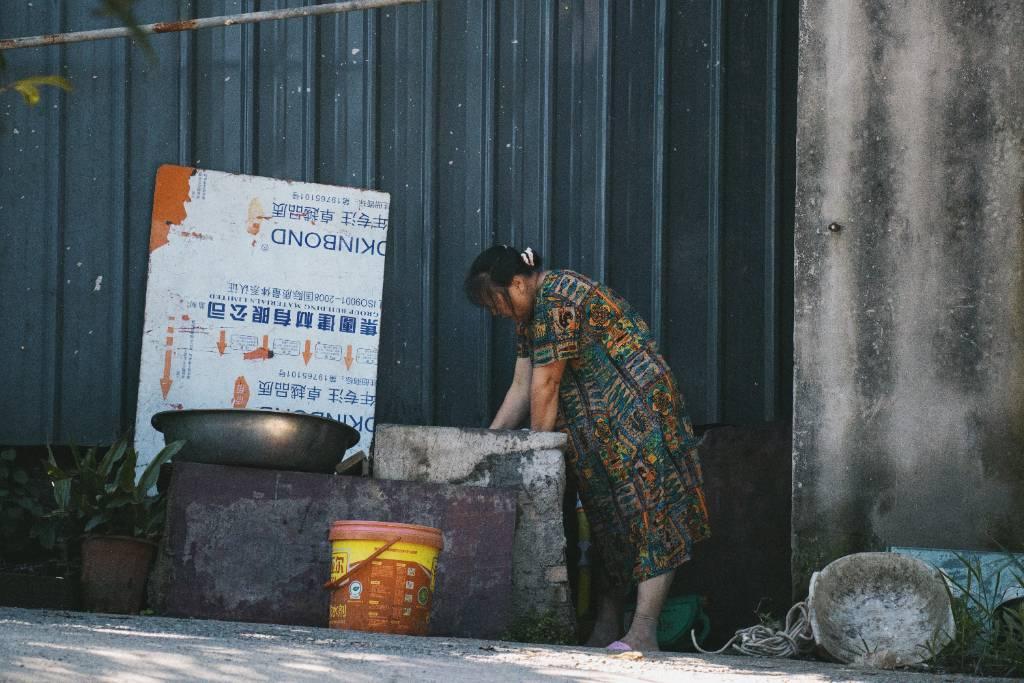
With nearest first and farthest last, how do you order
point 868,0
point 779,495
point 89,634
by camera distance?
point 89,634, point 868,0, point 779,495

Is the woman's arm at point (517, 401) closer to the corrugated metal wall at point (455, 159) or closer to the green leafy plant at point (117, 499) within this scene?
the corrugated metal wall at point (455, 159)

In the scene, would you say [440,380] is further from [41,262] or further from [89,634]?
[89,634]

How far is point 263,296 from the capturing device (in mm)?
6285

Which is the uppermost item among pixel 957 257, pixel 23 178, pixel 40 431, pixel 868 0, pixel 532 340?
pixel 868 0

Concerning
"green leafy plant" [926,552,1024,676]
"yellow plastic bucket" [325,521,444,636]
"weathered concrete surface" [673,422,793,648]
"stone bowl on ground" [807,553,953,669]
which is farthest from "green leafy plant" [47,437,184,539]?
"green leafy plant" [926,552,1024,676]

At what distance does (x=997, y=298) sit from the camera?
547 cm

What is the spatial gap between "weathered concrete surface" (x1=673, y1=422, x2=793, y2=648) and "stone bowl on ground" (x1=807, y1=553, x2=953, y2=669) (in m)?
1.13

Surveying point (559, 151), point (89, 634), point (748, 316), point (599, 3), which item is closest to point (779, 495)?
point (748, 316)

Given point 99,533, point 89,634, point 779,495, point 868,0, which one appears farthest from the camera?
point 779,495

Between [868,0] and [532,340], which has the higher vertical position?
[868,0]

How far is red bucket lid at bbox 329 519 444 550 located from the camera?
474 cm

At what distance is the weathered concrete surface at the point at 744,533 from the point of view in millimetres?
6145

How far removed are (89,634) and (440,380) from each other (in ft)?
9.26

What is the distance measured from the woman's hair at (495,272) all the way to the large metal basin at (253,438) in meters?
0.79
